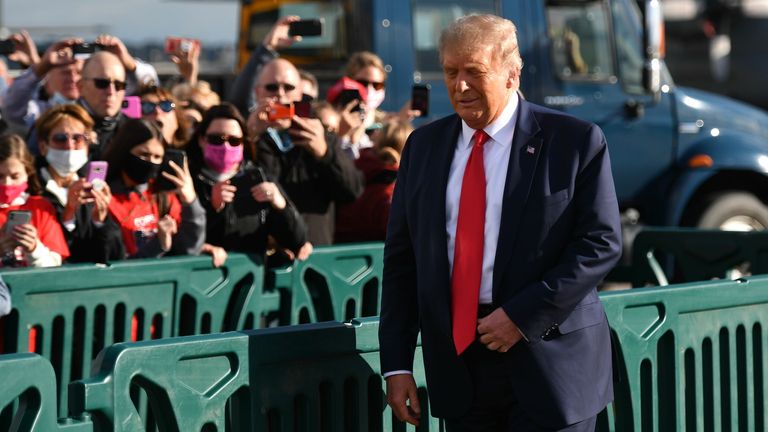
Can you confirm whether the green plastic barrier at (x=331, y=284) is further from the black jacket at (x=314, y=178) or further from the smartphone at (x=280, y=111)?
the smartphone at (x=280, y=111)

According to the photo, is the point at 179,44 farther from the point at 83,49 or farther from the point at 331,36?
the point at 331,36

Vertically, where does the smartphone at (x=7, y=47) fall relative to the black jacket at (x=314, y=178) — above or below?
above

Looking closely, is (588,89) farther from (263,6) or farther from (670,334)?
(670,334)

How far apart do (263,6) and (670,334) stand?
22.4 feet

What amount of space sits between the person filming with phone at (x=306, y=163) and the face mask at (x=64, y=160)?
A: 3.23ft

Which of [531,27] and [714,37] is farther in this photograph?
[714,37]

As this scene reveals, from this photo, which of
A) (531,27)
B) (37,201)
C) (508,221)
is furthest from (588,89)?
(508,221)

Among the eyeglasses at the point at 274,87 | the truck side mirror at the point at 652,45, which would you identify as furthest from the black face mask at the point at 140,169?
the truck side mirror at the point at 652,45

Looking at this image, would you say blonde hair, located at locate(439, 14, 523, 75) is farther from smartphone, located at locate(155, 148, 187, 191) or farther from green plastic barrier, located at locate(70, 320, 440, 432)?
smartphone, located at locate(155, 148, 187, 191)

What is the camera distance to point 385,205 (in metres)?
6.88

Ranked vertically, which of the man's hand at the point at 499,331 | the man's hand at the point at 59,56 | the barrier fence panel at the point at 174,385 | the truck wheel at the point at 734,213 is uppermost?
the man's hand at the point at 59,56

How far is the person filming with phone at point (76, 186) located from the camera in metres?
5.42

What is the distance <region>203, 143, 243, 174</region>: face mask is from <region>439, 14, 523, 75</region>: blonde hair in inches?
111

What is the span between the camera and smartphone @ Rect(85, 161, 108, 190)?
5371 mm
